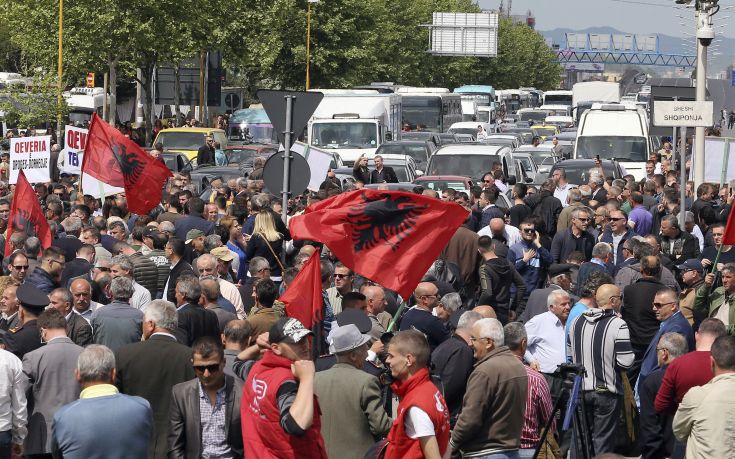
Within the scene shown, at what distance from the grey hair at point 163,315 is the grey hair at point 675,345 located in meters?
3.36

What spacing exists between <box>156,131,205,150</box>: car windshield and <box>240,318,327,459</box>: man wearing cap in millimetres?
29039

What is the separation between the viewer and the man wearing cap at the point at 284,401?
697cm

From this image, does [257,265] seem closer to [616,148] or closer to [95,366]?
[95,366]

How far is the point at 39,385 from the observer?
906 cm

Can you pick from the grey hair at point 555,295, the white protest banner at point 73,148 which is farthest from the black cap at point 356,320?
the white protest banner at point 73,148

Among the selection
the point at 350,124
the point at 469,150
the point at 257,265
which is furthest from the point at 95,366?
the point at 350,124

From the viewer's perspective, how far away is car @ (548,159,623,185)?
26297mm

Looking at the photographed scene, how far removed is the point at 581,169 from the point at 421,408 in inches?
778

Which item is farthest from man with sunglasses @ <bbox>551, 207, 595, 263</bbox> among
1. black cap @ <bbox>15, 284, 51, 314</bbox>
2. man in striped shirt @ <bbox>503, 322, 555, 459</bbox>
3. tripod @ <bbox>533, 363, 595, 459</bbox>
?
black cap @ <bbox>15, 284, 51, 314</bbox>

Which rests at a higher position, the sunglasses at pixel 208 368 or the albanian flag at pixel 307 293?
the albanian flag at pixel 307 293

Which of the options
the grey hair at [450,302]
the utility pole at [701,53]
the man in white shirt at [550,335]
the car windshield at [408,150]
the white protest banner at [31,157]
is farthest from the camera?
the car windshield at [408,150]

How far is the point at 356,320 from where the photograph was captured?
9555mm

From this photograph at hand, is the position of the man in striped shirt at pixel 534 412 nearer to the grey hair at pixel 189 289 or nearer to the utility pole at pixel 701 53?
the grey hair at pixel 189 289

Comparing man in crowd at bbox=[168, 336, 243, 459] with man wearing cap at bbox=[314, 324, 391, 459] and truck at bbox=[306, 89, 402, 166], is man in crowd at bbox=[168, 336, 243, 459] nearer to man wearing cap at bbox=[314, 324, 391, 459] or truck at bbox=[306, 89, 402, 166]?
man wearing cap at bbox=[314, 324, 391, 459]
